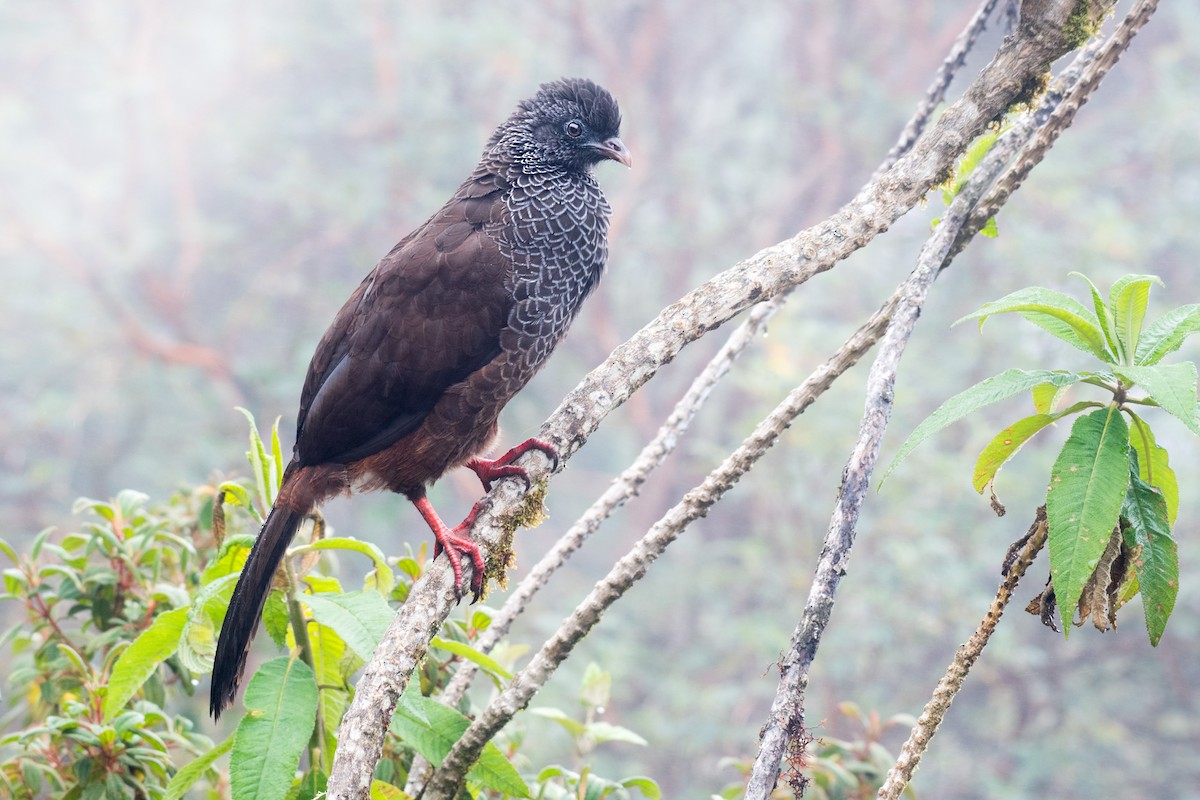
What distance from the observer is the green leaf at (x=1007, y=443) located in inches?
51.6

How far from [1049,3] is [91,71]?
9.11 m

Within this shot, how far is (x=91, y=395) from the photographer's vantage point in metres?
7.82

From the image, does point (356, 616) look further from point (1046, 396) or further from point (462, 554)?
point (1046, 396)

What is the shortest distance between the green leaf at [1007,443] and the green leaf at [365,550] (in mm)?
819

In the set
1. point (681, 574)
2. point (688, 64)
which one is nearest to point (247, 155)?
point (688, 64)

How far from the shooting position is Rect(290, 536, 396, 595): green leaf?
4.88 ft

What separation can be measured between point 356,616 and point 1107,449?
3.16 feet

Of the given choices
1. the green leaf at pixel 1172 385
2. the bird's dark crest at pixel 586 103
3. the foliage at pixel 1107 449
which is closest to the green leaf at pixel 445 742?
the foliage at pixel 1107 449

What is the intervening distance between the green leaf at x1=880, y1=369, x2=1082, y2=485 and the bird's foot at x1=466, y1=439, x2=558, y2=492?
62 centimetres

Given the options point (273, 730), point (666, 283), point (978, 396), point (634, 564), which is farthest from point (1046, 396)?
point (666, 283)

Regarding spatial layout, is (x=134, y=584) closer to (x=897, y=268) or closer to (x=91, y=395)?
(x=91, y=395)

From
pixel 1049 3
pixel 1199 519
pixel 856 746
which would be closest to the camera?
pixel 1049 3

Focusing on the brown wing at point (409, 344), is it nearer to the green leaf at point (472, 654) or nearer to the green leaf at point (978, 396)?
the green leaf at point (472, 654)

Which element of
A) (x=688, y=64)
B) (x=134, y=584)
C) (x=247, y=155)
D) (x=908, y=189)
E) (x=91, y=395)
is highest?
(x=688, y=64)
